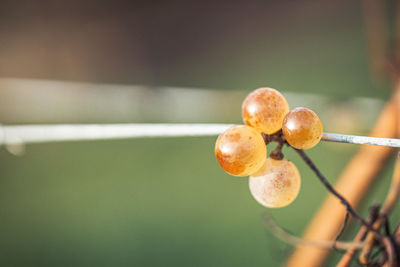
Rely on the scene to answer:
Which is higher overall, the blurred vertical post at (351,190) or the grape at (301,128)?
the grape at (301,128)

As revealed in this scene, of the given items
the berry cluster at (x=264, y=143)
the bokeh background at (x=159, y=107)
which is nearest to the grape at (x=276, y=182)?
the berry cluster at (x=264, y=143)

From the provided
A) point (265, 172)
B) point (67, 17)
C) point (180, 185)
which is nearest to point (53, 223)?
point (180, 185)

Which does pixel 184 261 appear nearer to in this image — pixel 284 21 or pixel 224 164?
pixel 224 164

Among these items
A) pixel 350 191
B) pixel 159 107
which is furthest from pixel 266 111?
pixel 159 107

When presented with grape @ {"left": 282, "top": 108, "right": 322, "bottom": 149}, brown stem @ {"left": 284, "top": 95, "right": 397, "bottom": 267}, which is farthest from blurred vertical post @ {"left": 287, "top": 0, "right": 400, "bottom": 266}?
grape @ {"left": 282, "top": 108, "right": 322, "bottom": 149}

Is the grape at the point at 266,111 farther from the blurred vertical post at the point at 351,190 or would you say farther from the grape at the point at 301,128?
the blurred vertical post at the point at 351,190
